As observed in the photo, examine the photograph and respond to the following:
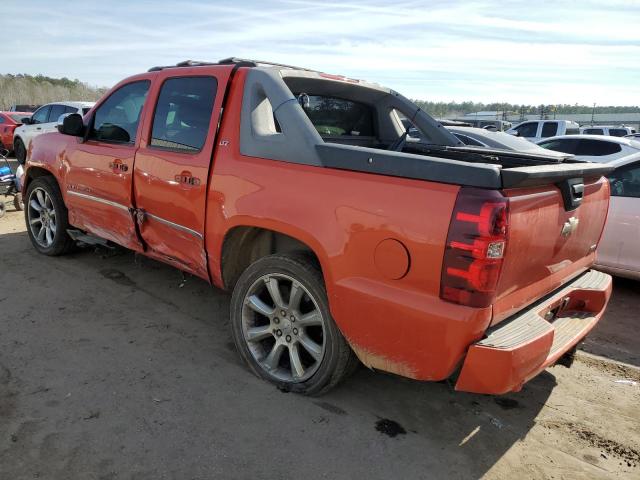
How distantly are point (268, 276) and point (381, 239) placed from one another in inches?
37.2

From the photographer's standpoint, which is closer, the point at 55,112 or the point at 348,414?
the point at 348,414

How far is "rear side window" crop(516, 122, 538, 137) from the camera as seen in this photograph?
17.2m

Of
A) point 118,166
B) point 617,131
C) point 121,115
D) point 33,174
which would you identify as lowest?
point 33,174

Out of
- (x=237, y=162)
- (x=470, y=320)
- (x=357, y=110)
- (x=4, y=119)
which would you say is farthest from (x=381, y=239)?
(x=4, y=119)

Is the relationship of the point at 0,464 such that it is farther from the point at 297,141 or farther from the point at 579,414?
the point at 579,414

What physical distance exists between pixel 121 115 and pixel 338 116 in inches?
76.8

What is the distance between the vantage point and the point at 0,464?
2.40 m

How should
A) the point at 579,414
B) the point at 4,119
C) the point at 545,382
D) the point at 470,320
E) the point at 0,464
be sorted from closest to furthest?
the point at 470,320 → the point at 0,464 → the point at 579,414 → the point at 545,382 → the point at 4,119

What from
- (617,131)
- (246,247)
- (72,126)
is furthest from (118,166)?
(617,131)

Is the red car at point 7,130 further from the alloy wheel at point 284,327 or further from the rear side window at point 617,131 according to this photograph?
the rear side window at point 617,131

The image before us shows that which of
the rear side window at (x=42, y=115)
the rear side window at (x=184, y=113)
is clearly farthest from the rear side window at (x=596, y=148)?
the rear side window at (x=42, y=115)

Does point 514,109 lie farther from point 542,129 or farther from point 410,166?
point 410,166

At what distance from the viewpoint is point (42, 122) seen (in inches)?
519

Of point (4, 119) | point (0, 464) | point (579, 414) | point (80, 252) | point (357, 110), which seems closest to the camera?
point (0, 464)
